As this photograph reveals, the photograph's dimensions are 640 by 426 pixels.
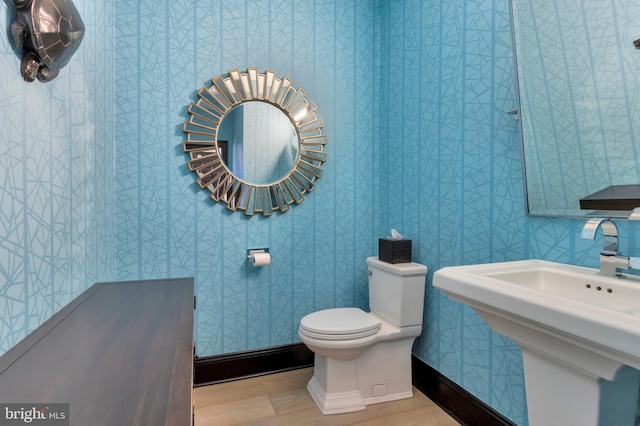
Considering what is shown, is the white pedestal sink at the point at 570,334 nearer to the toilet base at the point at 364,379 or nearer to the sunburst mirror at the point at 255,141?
the toilet base at the point at 364,379

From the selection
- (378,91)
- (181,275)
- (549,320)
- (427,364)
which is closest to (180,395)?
(549,320)

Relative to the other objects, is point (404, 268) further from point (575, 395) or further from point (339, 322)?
point (575, 395)

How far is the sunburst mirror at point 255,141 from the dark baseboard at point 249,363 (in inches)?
35.1

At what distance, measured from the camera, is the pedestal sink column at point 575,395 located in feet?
2.94

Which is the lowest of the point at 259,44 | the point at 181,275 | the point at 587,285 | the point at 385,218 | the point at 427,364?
the point at 427,364

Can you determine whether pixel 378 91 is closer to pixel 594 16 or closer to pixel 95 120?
pixel 594 16

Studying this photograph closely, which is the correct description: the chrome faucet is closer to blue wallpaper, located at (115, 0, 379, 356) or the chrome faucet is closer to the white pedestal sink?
the white pedestal sink

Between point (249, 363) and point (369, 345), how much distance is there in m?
0.82

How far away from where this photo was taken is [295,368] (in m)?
2.29

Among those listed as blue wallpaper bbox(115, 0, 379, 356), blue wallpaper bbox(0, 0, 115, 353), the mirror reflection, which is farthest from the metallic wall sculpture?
the mirror reflection

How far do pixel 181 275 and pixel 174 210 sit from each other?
39 centimetres

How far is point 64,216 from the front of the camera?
117 cm

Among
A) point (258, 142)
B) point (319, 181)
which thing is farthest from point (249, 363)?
point (258, 142)

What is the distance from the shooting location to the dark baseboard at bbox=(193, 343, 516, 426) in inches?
67.1
